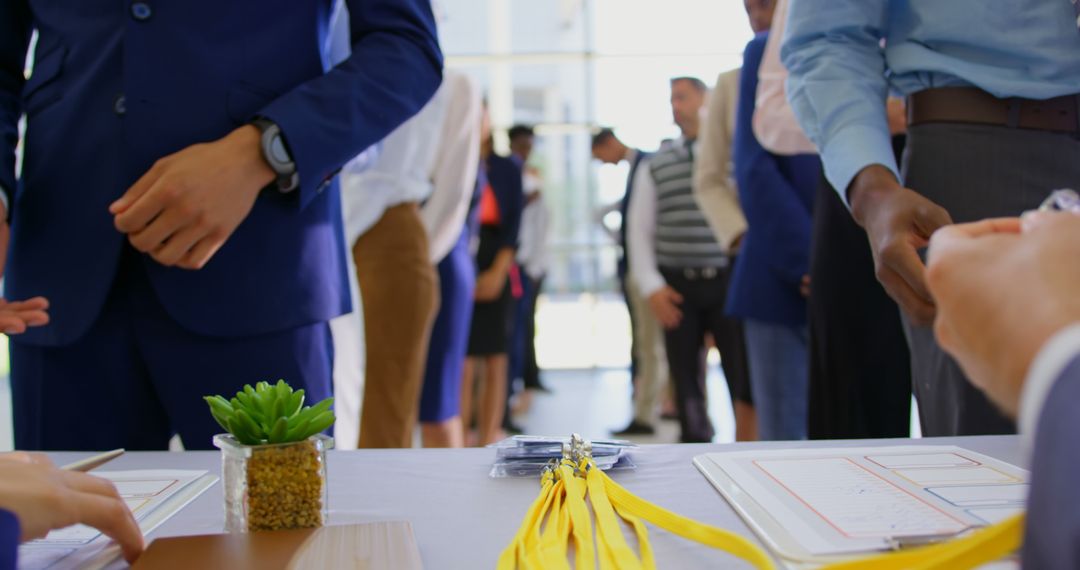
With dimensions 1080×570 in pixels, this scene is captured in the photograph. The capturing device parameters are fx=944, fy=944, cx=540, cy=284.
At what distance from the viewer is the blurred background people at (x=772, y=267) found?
2418mm

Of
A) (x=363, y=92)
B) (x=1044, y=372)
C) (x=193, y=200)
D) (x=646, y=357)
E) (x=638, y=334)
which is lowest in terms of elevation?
(x=646, y=357)

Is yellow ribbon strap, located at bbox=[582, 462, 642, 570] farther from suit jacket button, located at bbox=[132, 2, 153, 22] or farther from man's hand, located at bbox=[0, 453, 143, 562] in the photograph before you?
suit jacket button, located at bbox=[132, 2, 153, 22]

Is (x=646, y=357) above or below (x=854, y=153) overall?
below

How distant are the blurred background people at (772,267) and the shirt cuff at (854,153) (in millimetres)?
1169

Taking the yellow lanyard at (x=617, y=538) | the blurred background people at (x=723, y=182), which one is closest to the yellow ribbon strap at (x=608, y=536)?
the yellow lanyard at (x=617, y=538)

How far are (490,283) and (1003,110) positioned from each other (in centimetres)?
327

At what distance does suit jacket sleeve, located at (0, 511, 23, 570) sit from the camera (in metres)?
0.52

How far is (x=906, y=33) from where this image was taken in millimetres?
1267

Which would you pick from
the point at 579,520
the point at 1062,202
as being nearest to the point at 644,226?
the point at 579,520

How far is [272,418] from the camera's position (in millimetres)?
709

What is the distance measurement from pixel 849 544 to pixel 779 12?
63.6 inches

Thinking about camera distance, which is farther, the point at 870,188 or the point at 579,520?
the point at 870,188

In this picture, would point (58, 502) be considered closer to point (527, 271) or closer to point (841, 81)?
point (841, 81)

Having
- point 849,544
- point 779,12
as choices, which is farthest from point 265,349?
point 779,12
